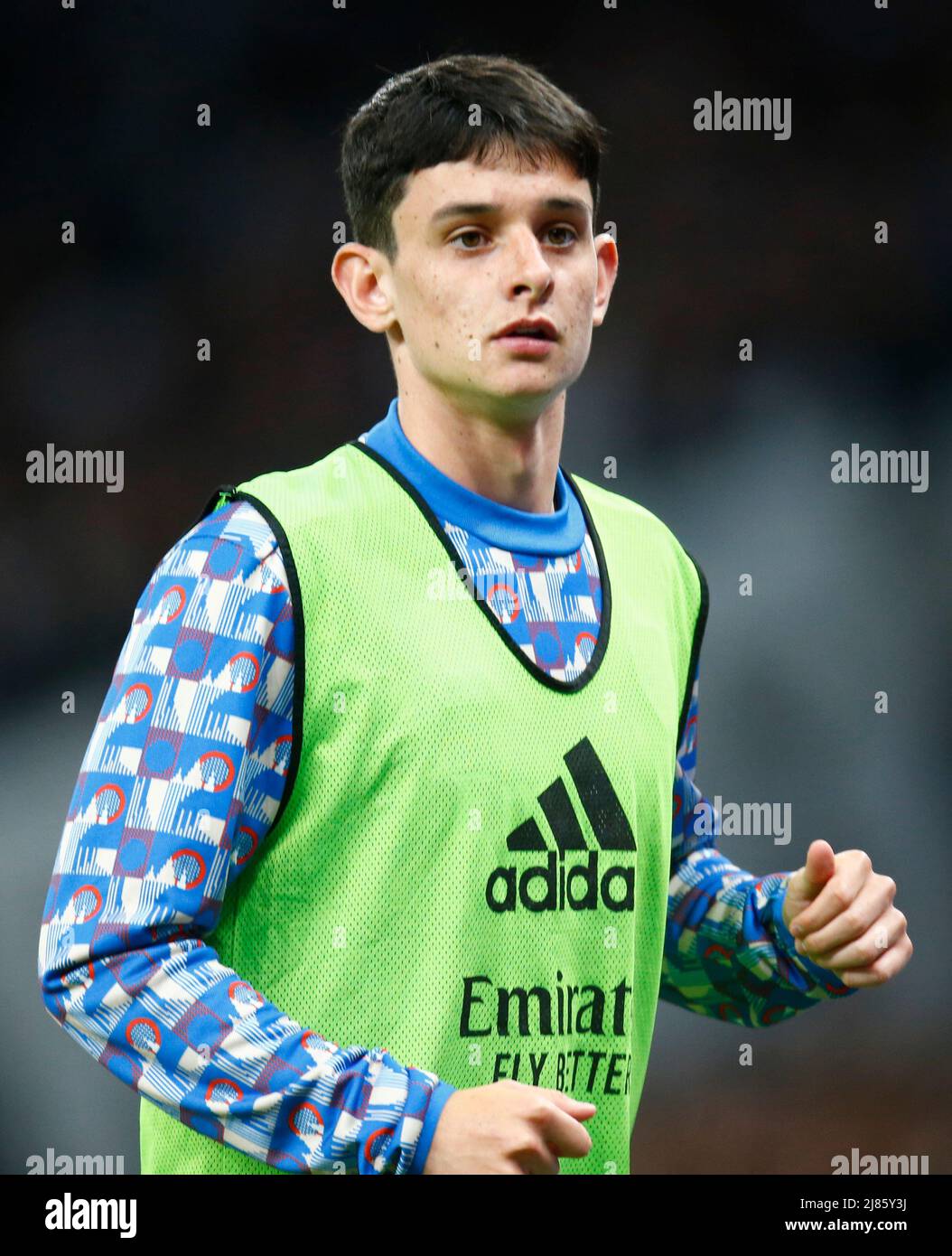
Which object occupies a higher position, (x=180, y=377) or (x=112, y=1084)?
(x=180, y=377)

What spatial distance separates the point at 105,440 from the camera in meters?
2.56

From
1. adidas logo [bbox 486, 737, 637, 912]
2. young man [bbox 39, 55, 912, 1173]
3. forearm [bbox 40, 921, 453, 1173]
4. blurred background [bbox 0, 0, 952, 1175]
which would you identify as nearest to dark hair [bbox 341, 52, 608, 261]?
young man [bbox 39, 55, 912, 1173]

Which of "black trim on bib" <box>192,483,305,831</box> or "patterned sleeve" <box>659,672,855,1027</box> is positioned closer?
"black trim on bib" <box>192,483,305,831</box>

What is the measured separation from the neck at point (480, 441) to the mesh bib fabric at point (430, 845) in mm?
63

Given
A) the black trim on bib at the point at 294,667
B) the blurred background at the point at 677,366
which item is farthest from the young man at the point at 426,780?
the blurred background at the point at 677,366

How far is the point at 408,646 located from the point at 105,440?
4.98 ft

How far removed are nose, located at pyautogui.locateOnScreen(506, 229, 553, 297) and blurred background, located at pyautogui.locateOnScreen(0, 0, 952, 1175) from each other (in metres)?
1.45

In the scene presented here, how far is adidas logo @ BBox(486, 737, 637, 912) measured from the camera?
1.14 m

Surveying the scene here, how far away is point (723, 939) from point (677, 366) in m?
1.51

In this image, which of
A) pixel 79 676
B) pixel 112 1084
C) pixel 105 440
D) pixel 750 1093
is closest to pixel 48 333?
pixel 105 440

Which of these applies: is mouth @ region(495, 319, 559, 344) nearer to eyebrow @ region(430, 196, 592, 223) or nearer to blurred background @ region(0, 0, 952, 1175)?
eyebrow @ region(430, 196, 592, 223)

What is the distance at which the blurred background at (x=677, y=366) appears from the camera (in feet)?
→ 8.36

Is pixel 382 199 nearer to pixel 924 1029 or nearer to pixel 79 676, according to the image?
pixel 79 676

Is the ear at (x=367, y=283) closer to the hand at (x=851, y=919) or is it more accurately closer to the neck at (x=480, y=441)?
the neck at (x=480, y=441)
